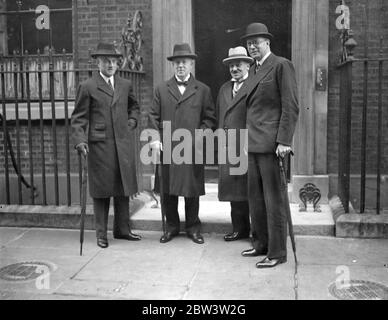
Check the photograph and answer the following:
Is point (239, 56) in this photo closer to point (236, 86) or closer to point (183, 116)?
point (236, 86)

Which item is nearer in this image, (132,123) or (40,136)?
(132,123)

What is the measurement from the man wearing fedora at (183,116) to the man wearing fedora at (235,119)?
0.22 meters

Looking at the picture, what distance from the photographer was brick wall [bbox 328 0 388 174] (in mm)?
6930

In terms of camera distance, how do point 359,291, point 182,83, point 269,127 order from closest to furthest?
point 359,291
point 269,127
point 182,83

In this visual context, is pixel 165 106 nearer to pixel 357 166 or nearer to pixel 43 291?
pixel 43 291


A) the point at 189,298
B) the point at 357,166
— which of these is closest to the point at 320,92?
the point at 357,166

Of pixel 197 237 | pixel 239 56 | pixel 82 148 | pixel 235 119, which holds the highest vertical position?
pixel 239 56

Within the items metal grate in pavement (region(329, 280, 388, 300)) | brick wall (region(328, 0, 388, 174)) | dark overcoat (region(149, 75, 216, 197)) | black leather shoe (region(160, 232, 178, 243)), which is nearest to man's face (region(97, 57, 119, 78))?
dark overcoat (region(149, 75, 216, 197))

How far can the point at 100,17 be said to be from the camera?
23.3ft

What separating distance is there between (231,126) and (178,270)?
1.62 meters

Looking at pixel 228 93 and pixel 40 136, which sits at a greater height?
pixel 228 93

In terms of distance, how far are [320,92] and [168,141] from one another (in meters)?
2.25

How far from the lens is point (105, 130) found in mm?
5887

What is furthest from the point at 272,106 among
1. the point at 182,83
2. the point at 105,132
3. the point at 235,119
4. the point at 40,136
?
the point at 40,136
